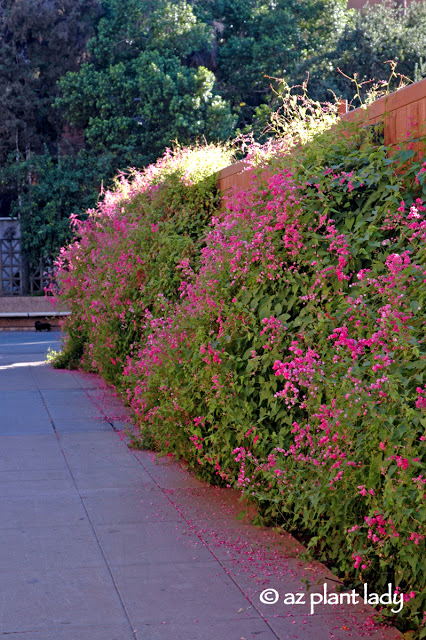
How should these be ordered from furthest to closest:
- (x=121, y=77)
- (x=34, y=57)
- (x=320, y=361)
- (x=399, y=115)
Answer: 1. (x=34, y=57)
2. (x=121, y=77)
3. (x=399, y=115)
4. (x=320, y=361)

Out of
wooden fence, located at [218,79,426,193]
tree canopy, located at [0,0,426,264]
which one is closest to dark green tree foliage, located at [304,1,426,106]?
tree canopy, located at [0,0,426,264]

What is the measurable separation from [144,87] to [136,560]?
2329 centimetres

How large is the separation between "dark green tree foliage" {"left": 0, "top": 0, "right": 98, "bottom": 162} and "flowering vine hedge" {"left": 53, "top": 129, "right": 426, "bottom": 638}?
72.0 feet

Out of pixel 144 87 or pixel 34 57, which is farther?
pixel 34 57

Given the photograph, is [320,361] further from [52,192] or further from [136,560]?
[52,192]

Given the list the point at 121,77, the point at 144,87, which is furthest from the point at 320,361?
the point at 121,77

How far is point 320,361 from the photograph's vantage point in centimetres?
416

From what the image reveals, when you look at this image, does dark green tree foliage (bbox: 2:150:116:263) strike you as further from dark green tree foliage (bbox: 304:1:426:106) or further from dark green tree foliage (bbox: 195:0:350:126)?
dark green tree foliage (bbox: 304:1:426:106)

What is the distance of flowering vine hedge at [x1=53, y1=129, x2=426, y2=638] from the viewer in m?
3.36

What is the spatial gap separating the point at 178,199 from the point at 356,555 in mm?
6091

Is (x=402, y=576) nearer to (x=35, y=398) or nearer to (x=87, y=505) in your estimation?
(x=87, y=505)

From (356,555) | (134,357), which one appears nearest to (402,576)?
(356,555)

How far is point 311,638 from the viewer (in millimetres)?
3412

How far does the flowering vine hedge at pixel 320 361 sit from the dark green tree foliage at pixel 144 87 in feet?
65.8
